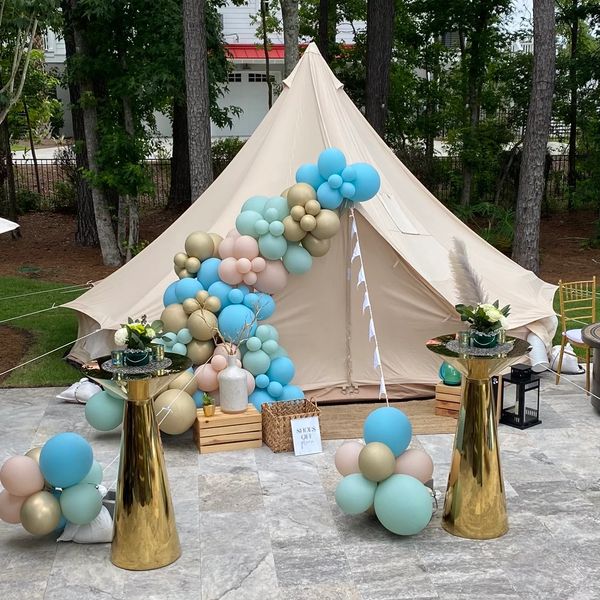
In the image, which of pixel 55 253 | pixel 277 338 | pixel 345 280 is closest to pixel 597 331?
pixel 345 280

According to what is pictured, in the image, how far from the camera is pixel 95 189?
12.1 m

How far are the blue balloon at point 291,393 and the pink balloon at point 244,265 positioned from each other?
0.92m

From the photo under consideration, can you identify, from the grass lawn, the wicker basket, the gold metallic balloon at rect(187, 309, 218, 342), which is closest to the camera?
the wicker basket

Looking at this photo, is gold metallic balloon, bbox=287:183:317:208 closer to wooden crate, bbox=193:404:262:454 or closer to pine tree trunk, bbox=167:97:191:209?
wooden crate, bbox=193:404:262:454

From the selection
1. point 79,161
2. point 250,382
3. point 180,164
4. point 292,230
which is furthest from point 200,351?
point 180,164

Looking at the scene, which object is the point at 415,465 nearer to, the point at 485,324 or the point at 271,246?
the point at 485,324

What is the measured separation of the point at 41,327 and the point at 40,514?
16.8 feet

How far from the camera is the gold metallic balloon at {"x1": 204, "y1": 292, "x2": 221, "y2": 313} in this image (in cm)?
657

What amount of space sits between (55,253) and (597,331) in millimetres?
8757

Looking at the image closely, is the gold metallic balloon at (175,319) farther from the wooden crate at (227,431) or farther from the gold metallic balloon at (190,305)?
the wooden crate at (227,431)

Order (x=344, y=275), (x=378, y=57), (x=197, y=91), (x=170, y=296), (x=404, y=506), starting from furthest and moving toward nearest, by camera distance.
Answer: (x=378, y=57)
(x=197, y=91)
(x=344, y=275)
(x=170, y=296)
(x=404, y=506)

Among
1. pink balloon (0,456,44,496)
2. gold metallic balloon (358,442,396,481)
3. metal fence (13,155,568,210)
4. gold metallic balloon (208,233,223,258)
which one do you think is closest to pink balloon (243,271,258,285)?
gold metallic balloon (208,233,223,258)

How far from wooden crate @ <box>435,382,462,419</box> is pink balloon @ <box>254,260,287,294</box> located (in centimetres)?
145

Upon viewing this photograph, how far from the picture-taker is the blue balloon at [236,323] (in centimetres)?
652
